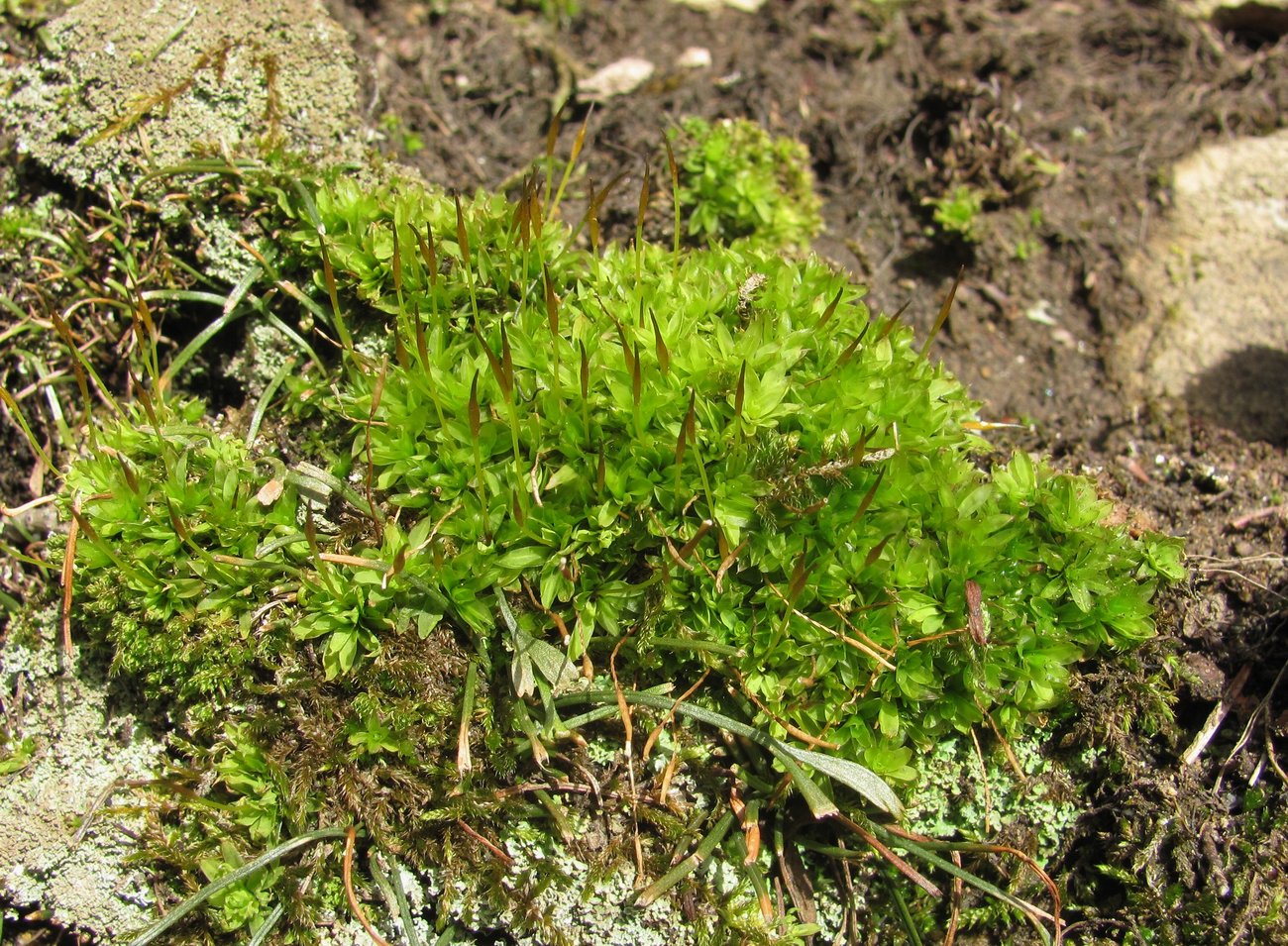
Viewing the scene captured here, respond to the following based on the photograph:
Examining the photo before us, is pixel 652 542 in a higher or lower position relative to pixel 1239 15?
lower

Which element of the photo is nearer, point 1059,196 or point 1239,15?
point 1059,196

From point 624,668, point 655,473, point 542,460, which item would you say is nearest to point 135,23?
point 542,460

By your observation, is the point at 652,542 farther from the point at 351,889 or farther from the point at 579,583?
the point at 351,889

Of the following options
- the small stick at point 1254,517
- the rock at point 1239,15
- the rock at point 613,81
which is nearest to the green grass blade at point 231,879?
the small stick at point 1254,517

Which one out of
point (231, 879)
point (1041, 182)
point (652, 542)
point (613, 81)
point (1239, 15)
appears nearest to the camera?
point (231, 879)

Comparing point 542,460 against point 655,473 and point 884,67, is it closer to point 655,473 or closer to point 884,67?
point 655,473

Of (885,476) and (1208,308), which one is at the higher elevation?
(885,476)

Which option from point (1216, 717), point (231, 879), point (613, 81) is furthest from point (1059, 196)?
point (231, 879)
